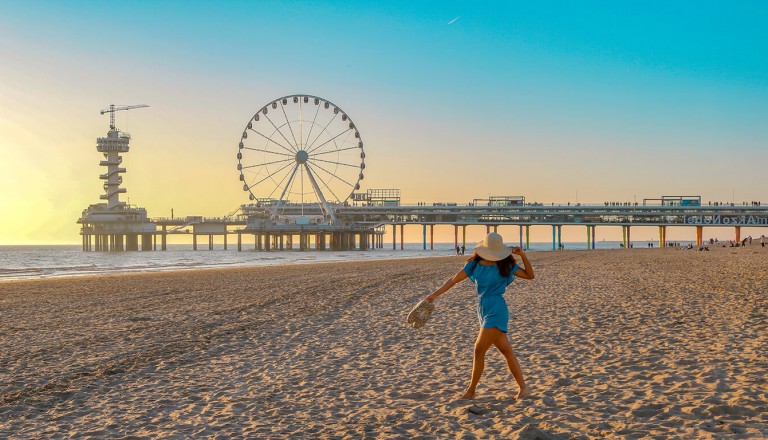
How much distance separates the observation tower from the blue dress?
10361cm

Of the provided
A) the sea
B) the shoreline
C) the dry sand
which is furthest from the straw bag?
the sea

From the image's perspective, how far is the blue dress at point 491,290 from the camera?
18.5 feet

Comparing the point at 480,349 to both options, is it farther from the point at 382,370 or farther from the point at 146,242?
the point at 146,242

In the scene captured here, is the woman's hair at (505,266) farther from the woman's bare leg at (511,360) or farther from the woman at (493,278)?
the woman's bare leg at (511,360)

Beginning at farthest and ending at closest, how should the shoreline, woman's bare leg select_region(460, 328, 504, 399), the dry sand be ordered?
the shoreline → woman's bare leg select_region(460, 328, 504, 399) → the dry sand

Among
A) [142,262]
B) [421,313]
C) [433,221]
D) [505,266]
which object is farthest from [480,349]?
[433,221]

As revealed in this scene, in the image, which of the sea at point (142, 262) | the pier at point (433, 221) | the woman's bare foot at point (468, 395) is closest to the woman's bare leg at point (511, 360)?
the woman's bare foot at point (468, 395)

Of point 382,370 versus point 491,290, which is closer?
point 491,290

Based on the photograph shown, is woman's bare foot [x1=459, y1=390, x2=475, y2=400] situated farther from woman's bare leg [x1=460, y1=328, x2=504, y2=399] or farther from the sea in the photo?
the sea

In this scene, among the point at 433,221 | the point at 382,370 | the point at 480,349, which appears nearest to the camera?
the point at 480,349

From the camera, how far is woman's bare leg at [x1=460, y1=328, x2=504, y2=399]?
5.71 m

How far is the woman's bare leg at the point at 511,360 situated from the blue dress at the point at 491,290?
103 millimetres

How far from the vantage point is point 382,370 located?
7.60 metres

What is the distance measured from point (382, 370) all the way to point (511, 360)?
2105 millimetres
